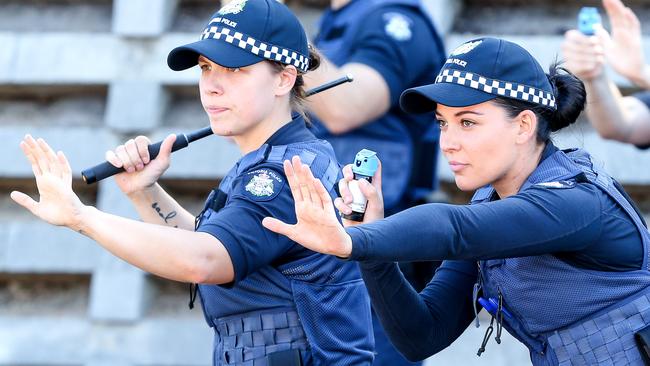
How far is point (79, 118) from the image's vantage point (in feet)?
21.4

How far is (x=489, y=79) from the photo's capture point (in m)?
3.16

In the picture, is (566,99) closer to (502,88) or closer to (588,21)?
(502,88)

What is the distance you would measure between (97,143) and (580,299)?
3663mm

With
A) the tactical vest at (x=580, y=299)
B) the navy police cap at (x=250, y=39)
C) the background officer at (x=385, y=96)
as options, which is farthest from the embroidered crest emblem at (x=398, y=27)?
the tactical vest at (x=580, y=299)

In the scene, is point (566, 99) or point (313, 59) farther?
point (313, 59)

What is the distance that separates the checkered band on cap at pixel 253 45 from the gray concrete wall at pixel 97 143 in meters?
2.44

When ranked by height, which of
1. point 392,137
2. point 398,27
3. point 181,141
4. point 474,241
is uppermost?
point 398,27

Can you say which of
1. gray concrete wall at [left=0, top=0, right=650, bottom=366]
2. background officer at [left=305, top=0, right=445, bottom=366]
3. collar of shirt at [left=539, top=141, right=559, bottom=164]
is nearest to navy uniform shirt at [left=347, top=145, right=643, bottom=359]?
collar of shirt at [left=539, top=141, right=559, bottom=164]

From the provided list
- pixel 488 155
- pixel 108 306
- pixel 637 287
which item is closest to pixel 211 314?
pixel 488 155

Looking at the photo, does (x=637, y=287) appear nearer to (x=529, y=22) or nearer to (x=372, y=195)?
(x=372, y=195)

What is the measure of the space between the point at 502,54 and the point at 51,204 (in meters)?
1.19

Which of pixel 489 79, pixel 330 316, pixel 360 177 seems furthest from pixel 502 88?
pixel 330 316

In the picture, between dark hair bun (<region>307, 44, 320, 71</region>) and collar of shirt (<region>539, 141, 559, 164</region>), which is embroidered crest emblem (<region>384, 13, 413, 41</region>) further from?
collar of shirt (<region>539, 141, 559, 164</region>)

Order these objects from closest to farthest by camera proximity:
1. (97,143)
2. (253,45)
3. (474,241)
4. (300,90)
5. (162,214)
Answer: (474,241)
(253,45)
(300,90)
(162,214)
(97,143)
